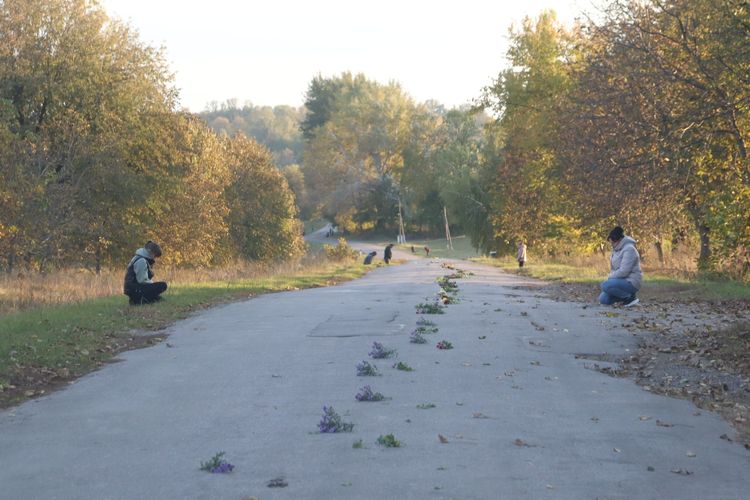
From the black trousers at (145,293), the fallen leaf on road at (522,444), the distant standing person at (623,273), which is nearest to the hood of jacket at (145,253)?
the black trousers at (145,293)

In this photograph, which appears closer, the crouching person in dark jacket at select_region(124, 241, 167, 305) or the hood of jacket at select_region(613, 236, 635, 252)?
the hood of jacket at select_region(613, 236, 635, 252)

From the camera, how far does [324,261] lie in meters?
54.3

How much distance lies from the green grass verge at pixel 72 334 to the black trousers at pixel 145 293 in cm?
24

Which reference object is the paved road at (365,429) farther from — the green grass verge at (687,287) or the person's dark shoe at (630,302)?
the green grass verge at (687,287)

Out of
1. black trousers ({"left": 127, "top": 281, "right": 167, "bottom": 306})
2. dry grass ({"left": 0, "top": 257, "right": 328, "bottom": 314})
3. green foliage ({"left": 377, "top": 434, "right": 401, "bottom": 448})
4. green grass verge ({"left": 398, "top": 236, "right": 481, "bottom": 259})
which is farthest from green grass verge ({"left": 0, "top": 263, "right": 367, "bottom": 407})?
green grass verge ({"left": 398, "top": 236, "right": 481, "bottom": 259})

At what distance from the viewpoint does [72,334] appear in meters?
14.8

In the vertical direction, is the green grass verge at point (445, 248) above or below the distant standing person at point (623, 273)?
below

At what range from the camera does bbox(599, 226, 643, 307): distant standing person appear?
19.2 metres

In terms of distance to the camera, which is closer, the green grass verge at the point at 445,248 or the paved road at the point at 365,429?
the paved road at the point at 365,429

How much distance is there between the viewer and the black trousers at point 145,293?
20125 mm

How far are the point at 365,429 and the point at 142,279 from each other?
1337cm

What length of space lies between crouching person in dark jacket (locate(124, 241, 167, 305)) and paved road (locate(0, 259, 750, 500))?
6.25 meters

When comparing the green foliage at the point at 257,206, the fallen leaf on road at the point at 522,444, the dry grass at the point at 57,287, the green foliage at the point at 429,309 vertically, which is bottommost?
the fallen leaf on road at the point at 522,444

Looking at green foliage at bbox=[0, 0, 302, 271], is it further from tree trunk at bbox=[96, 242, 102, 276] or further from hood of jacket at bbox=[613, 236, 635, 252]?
hood of jacket at bbox=[613, 236, 635, 252]
